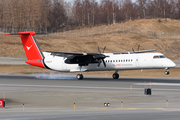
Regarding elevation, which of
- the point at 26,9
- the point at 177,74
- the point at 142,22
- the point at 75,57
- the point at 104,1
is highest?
the point at 104,1

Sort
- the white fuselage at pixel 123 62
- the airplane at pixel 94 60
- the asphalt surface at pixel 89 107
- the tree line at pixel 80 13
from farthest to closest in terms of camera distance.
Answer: the tree line at pixel 80 13, the airplane at pixel 94 60, the white fuselage at pixel 123 62, the asphalt surface at pixel 89 107

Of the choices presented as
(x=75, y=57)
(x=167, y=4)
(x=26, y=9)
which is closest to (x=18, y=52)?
(x=75, y=57)

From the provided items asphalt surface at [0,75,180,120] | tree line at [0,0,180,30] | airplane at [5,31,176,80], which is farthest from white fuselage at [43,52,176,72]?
tree line at [0,0,180,30]

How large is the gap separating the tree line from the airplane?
286ft

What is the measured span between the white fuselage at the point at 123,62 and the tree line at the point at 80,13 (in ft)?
288

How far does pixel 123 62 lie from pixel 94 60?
432cm

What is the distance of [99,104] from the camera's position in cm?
1994

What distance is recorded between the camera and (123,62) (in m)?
38.0

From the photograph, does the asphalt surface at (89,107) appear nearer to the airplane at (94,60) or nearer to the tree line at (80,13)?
the airplane at (94,60)

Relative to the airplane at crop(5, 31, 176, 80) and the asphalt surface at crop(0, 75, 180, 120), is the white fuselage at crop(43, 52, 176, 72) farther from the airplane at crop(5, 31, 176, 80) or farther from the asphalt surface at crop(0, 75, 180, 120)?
the asphalt surface at crop(0, 75, 180, 120)

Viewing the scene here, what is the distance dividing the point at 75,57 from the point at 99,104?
19.9 meters

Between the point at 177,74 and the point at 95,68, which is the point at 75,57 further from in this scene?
the point at 177,74

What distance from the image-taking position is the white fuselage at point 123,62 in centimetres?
3597

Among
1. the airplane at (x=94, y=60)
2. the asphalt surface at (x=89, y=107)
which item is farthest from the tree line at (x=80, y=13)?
the asphalt surface at (x=89, y=107)
